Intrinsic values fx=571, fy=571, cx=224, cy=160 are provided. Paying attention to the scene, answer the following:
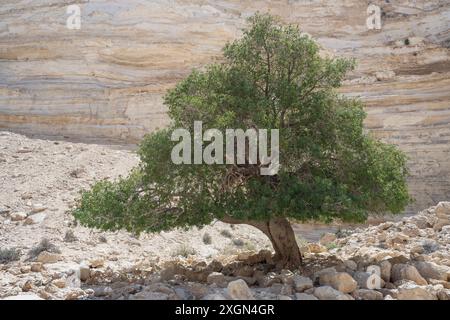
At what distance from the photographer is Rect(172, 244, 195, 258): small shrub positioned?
15406 mm

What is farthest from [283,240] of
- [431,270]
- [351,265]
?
[431,270]

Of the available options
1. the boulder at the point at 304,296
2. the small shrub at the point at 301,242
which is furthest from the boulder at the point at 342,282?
the small shrub at the point at 301,242

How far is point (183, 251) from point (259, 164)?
20.1 ft

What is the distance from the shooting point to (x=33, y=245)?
563 inches

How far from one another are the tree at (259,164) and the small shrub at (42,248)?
3.92 m

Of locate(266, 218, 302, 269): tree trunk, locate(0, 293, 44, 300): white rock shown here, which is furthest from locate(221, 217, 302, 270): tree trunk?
locate(0, 293, 44, 300): white rock

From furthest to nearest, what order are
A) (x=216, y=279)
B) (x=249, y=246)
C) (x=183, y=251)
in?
1. (x=249, y=246)
2. (x=183, y=251)
3. (x=216, y=279)

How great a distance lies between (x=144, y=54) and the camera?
26766mm

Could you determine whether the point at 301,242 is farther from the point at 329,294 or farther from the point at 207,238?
the point at 329,294

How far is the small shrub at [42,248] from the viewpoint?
537 inches

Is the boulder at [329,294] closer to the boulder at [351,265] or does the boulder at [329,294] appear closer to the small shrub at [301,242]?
the boulder at [351,265]

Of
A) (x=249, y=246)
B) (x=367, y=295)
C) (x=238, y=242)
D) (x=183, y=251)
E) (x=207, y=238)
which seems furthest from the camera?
(x=238, y=242)

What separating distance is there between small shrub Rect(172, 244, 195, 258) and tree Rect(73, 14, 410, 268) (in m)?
5.03

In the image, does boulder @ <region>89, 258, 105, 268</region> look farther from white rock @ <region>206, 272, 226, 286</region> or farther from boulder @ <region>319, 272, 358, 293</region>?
boulder @ <region>319, 272, 358, 293</region>
